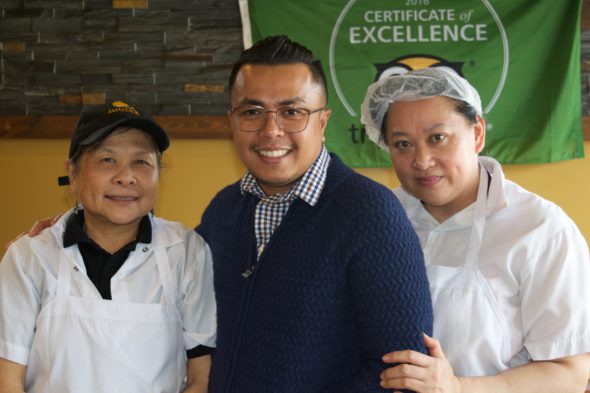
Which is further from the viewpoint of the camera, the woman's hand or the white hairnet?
the white hairnet

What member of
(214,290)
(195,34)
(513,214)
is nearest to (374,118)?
(513,214)

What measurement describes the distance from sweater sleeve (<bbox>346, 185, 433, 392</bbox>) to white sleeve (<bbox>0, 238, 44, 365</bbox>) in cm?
76

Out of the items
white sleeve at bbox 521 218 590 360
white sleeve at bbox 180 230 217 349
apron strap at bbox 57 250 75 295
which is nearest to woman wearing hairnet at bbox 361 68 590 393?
white sleeve at bbox 521 218 590 360

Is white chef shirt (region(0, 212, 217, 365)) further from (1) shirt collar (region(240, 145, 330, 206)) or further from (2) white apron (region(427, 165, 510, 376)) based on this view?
(2) white apron (region(427, 165, 510, 376))

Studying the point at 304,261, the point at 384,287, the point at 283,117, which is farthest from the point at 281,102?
the point at 384,287

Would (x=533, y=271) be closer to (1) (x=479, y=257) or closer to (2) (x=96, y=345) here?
(1) (x=479, y=257)

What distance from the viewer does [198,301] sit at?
1.50 meters

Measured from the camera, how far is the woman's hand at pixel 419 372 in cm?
113

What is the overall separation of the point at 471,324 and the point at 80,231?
0.96 meters

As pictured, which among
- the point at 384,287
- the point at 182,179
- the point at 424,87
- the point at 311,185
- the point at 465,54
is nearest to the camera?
the point at 384,287

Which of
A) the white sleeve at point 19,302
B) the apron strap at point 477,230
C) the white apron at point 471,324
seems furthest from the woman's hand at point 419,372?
the white sleeve at point 19,302

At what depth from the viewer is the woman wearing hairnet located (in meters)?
1.35

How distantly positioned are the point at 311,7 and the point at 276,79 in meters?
2.38

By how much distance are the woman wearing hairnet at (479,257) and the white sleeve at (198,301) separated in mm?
538
